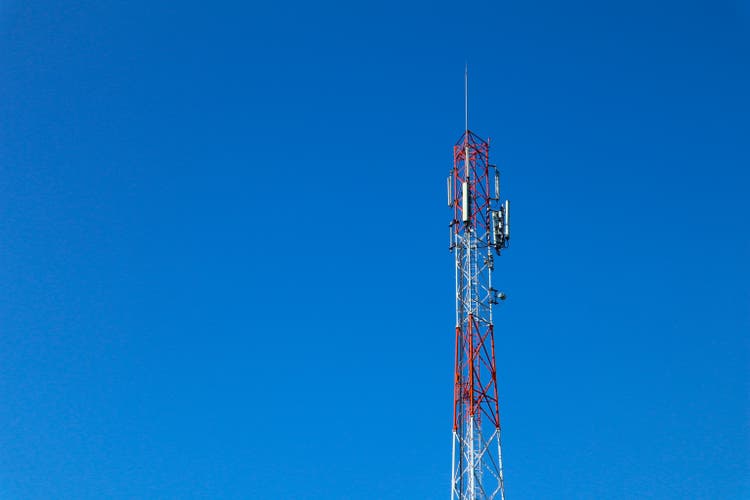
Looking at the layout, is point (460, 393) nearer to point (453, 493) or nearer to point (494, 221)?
point (453, 493)

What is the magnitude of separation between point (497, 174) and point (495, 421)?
54.1 ft

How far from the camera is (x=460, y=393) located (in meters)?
68.4

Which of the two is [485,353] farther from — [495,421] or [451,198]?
[451,198]

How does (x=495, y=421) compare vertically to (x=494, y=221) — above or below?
below

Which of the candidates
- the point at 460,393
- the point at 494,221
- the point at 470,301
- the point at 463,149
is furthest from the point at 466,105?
the point at 460,393

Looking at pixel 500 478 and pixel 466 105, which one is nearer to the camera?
pixel 500 478

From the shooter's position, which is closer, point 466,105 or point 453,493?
point 453,493

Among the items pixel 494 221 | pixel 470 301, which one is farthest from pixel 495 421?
pixel 494 221

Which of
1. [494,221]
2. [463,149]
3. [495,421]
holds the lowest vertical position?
[495,421]

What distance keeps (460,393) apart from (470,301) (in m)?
5.91

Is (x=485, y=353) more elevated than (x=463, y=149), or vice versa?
(x=463, y=149)

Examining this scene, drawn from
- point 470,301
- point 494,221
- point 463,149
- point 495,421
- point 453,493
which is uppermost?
point 463,149

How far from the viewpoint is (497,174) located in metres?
73.6

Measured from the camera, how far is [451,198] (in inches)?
2849
